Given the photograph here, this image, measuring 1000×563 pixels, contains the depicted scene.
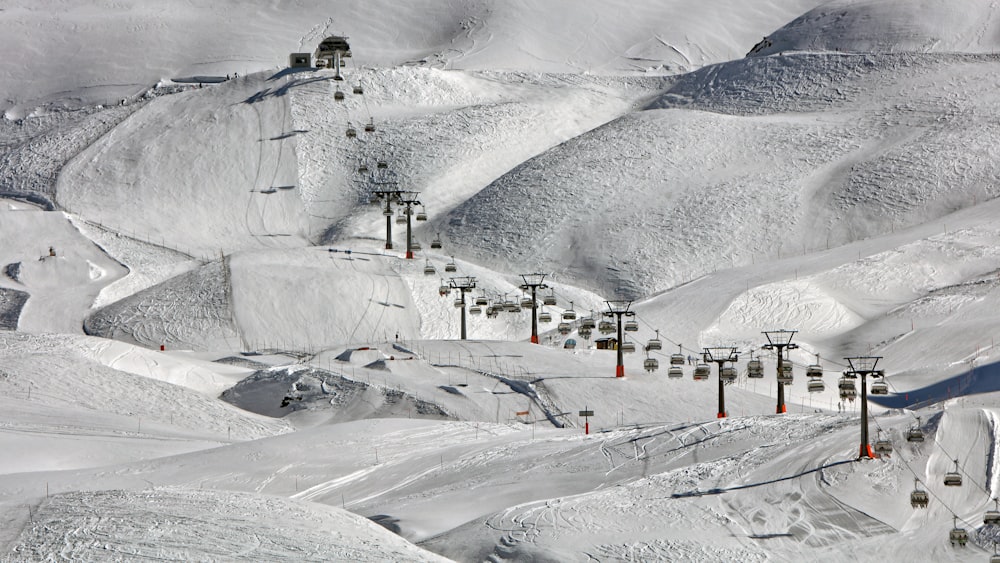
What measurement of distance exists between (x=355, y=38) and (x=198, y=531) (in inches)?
4434

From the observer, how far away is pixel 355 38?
502 ft

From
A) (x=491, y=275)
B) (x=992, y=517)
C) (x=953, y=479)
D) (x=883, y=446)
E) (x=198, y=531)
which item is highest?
(x=491, y=275)

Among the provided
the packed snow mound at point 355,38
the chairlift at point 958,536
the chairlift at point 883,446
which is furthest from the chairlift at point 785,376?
the packed snow mound at point 355,38

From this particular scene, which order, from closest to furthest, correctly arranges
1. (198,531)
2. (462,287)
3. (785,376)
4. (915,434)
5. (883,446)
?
(198,531) → (883,446) → (915,434) → (785,376) → (462,287)

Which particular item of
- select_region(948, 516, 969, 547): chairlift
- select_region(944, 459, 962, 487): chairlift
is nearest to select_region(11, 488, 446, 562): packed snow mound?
select_region(948, 516, 969, 547): chairlift

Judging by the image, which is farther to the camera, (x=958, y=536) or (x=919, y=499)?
(x=919, y=499)

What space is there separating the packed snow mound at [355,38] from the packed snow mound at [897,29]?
43.1 ft

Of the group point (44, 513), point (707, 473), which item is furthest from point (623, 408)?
point (44, 513)

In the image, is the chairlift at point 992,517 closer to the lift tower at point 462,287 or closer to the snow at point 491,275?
the snow at point 491,275

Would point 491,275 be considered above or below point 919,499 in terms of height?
above

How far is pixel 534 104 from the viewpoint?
128 m

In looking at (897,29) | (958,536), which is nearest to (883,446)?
(958,536)

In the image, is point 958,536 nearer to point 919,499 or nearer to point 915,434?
point 919,499

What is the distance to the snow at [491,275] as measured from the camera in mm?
46969
